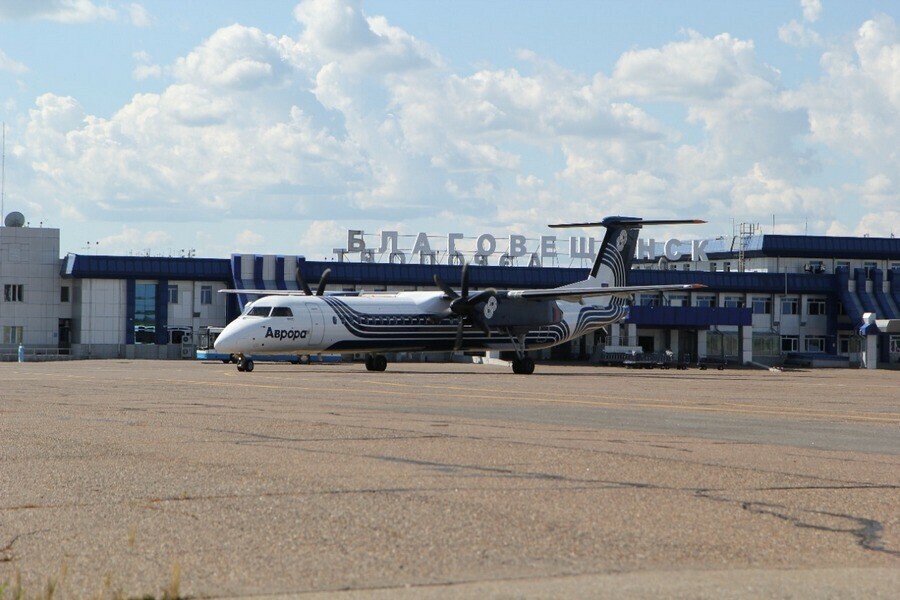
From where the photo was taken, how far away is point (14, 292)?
291 feet

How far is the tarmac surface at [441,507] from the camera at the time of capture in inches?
299

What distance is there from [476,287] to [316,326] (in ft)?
147

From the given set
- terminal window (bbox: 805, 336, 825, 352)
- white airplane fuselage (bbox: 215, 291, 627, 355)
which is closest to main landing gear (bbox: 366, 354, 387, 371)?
white airplane fuselage (bbox: 215, 291, 627, 355)

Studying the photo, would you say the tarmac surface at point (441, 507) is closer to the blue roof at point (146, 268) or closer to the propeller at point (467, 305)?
the propeller at point (467, 305)

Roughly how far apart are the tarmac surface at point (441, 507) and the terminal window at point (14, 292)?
7307 cm

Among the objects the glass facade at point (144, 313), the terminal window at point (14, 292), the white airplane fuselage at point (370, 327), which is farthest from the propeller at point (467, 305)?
the terminal window at point (14, 292)

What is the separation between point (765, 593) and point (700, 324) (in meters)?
84.8

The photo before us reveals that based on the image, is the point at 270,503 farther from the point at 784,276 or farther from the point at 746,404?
the point at 784,276

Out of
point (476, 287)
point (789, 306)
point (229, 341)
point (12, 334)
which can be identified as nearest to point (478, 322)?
point (229, 341)

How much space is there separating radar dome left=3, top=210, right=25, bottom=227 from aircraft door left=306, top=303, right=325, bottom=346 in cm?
4894

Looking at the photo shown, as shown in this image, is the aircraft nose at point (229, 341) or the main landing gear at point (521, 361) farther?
the main landing gear at point (521, 361)

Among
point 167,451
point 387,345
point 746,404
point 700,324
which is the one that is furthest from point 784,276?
point 167,451

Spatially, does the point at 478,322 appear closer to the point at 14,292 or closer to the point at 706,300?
the point at 14,292

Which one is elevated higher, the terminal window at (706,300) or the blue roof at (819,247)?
the blue roof at (819,247)
